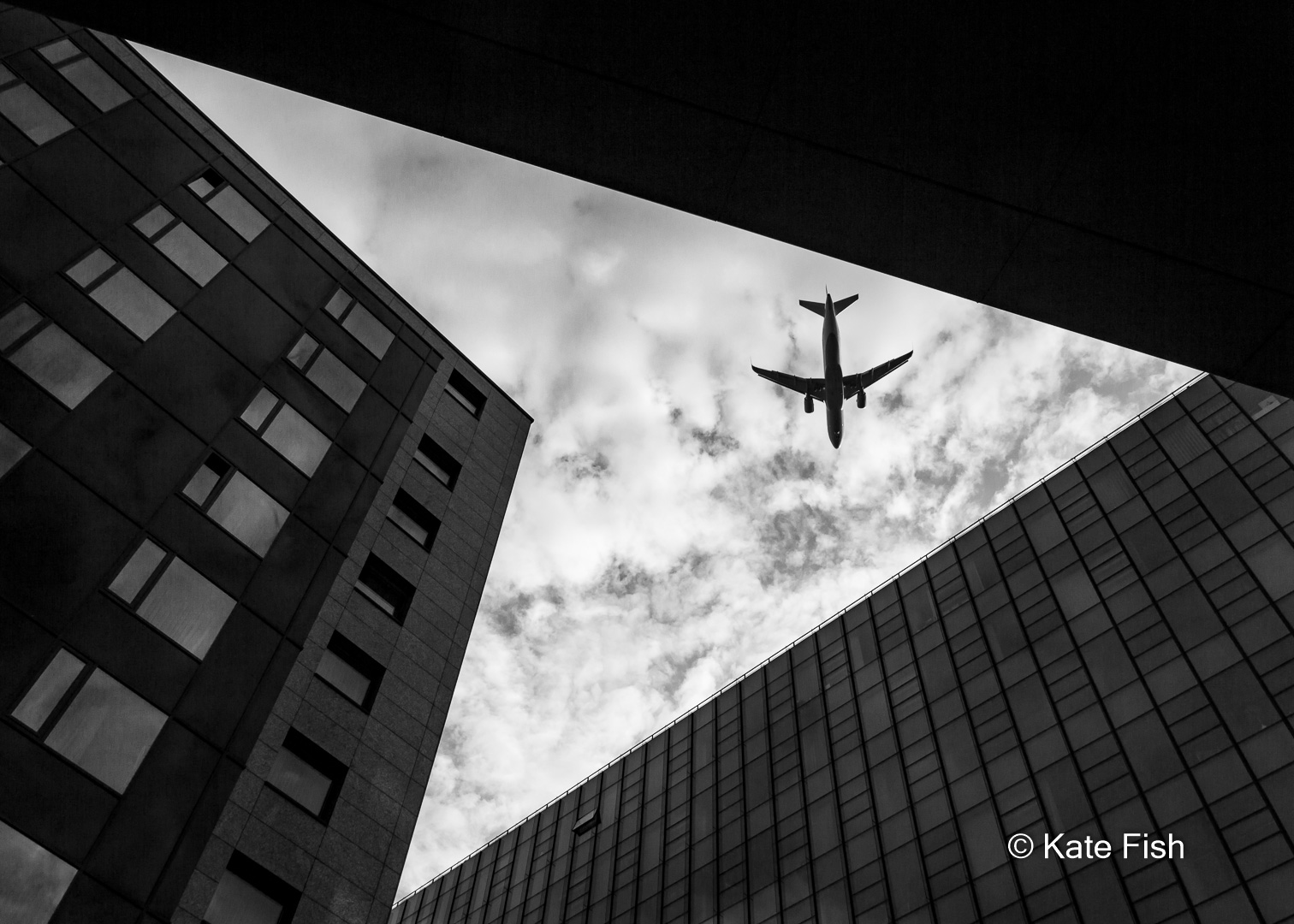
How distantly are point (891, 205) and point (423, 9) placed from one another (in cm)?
379

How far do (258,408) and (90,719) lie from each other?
894 cm

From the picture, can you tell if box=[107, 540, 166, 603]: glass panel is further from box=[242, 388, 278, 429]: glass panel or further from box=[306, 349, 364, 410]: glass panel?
box=[306, 349, 364, 410]: glass panel

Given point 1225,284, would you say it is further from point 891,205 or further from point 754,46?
point 754,46

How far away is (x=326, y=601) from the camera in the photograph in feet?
71.7

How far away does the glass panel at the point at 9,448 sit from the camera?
1602 centimetres

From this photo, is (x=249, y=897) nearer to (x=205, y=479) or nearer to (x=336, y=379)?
(x=205, y=479)

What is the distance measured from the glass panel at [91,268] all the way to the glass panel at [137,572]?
6521 mm

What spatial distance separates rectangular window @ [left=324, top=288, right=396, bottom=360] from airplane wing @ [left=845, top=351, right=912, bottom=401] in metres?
42.0

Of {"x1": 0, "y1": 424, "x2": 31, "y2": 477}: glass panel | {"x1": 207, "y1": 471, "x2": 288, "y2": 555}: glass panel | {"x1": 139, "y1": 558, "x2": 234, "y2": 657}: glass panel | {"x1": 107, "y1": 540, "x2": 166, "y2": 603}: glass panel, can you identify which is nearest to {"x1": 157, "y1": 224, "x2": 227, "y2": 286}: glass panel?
{"x1": 207, "y1": 471, "x2": 288, "y2": 555}: glass panel

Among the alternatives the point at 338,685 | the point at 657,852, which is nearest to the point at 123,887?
the point at 338,685

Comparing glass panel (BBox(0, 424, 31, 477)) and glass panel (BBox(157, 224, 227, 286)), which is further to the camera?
glass panel (BBox(157, 224, 227, 286))

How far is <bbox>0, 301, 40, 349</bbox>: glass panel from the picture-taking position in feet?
57.2

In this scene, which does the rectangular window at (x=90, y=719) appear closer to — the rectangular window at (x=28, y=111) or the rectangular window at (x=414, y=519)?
the rectangular window at (x=414, y=519)

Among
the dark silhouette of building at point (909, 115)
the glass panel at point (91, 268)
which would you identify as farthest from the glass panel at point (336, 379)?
the dark silhouette of building at point (909, 115)
